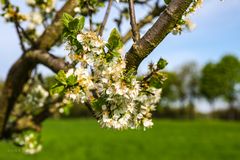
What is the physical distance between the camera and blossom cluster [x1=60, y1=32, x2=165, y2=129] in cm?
266

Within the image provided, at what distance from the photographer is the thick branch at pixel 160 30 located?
261 centimetres

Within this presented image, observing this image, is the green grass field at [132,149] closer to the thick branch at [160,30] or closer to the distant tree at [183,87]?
the thick branch at [160,30]

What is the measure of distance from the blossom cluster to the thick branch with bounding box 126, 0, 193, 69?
10 centimetres

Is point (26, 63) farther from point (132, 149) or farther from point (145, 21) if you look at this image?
point (132, 149)

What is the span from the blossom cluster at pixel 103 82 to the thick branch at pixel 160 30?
4.1 inches

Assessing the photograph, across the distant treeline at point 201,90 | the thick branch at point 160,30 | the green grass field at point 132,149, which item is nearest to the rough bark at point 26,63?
the thick branch at point 160,30

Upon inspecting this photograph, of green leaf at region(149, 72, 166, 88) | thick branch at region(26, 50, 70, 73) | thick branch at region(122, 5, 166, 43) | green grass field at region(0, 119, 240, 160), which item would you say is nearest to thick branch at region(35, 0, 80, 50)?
thick branch at region(26, 50, 70, 73)

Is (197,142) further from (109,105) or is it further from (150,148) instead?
(109,105)

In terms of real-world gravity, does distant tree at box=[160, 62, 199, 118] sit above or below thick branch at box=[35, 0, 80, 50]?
above

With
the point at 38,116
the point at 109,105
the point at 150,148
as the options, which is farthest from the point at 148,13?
the point at 150,148

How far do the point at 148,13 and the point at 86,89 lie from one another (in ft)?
9.53

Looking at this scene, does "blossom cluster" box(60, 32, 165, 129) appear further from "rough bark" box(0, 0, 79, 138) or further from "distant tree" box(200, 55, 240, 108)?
"distant tree" box(200, 55, 240, 108)

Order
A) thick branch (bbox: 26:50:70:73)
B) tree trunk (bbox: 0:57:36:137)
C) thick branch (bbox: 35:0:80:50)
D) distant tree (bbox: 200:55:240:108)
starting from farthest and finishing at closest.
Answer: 1. distant tree (bbox: 200:55:240:108)
2. tree trunk (bbox: 0:57:36:137)
3. thick branch (bbox: 35:0:80:50)
4. thick branch (bbox: 26:50:70:73)

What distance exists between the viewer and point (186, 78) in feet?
437
